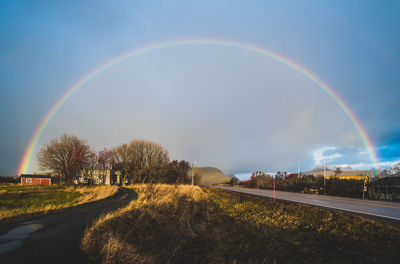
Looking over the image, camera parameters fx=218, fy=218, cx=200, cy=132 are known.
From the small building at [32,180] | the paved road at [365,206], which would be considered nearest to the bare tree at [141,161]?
the small building at [32,180]

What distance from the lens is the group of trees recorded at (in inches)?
2336

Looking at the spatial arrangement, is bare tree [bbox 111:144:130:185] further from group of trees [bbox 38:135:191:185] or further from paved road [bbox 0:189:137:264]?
paved road [bbox 0:189:137:264]

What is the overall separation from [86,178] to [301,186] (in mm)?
52231

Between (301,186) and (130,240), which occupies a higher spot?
(130,240)

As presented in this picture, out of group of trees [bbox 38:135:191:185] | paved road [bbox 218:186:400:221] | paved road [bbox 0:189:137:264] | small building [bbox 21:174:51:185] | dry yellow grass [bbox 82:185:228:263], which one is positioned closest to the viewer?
paved road [bbox 0:189:137:264]

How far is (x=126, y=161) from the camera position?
62781mm

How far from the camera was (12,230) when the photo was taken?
9.24 m

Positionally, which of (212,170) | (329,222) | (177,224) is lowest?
(212,170)

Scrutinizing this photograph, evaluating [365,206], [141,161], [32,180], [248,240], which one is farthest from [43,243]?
[32,180]

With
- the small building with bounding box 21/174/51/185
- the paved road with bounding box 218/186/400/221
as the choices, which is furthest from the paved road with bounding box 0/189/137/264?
the small building with bounding box 21/174/51/185

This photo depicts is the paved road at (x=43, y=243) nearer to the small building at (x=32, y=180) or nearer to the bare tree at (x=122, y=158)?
the bare tree at (x=122, y=158)

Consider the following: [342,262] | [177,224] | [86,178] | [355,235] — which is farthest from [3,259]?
[86,178]

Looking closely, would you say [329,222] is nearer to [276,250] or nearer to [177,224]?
[276,250]

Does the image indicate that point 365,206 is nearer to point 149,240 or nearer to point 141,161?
point 149,240
